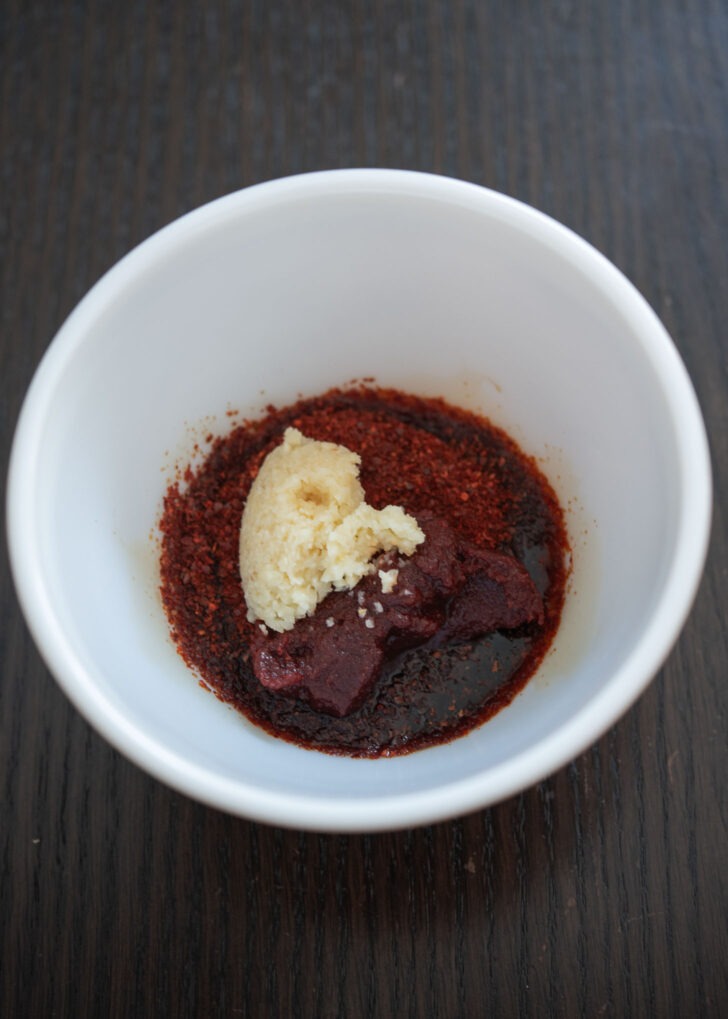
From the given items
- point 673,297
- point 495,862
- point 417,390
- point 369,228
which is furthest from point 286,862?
point 673,297

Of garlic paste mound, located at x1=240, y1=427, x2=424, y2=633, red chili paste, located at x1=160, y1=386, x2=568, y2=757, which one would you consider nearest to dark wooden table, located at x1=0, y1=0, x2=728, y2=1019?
red chili paste, located at x1=160, y1=386, x2=568, y2=757

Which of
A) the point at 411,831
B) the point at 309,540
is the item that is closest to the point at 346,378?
the point at 309,540

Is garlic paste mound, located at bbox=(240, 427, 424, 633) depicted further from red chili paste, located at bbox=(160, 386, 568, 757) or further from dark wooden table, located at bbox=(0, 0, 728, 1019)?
dark wooden table, located at bbox=(0, 0, 728, 1019)

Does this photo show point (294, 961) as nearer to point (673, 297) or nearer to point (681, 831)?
point (681, 831)

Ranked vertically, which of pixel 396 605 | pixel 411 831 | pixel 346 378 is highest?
pixel 346 378

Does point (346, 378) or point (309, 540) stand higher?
point (346, 378)

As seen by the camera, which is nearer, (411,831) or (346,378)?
(411,831)

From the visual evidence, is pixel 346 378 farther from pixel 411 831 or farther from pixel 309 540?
pixel 411 831
